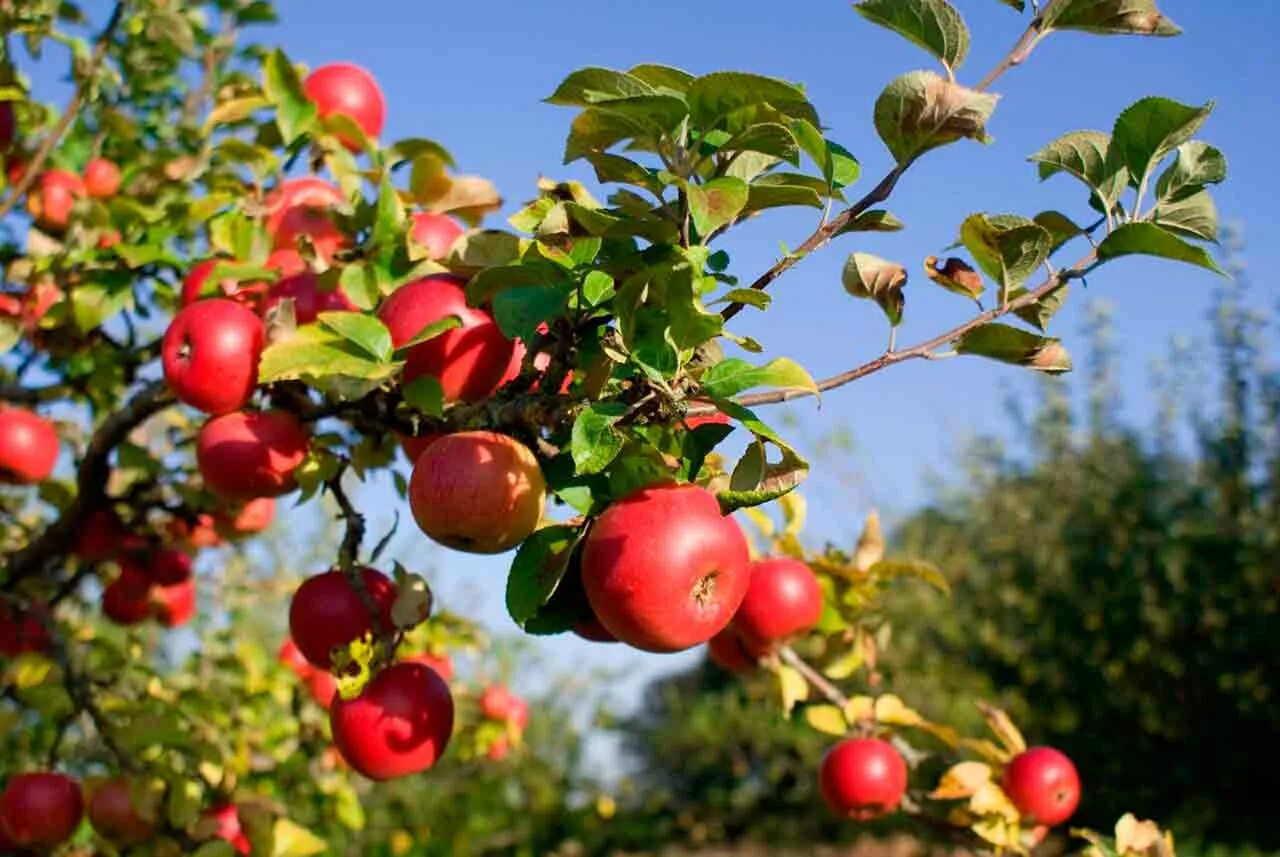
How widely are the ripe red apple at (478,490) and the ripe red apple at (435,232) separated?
0.43 metres

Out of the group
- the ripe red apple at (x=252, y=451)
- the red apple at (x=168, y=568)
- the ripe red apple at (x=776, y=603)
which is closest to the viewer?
the ripe red apple at (x=252, y=451)

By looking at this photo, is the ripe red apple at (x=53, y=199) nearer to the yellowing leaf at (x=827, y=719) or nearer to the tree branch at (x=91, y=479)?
the tree branch at (x=91, y=479)

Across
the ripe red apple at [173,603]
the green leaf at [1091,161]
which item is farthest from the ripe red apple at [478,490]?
the ripe red apple at [173,603]

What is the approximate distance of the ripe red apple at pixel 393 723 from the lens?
Answer: 4.48 feet

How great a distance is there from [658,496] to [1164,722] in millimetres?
6419

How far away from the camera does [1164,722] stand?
657 centimetres

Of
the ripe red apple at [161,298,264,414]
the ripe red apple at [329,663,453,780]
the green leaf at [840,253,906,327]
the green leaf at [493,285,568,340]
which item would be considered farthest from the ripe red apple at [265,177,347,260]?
the green leaf at [840,253,906,327]

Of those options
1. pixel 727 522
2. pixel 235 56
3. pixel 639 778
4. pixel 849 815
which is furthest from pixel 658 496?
pixel 639 778

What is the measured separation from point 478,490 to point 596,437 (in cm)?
17

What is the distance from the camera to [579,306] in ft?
3.61

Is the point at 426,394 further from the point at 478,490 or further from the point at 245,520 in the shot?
the point at 245,520

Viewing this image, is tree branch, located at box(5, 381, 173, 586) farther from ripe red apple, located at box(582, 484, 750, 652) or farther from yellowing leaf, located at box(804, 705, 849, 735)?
yellowing leaf, located at box(804, 705, 849, 735)

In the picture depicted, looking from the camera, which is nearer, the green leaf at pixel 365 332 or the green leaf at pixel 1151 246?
the green leaf at pixel 1151 246

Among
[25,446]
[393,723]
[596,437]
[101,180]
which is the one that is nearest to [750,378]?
[596,437]
